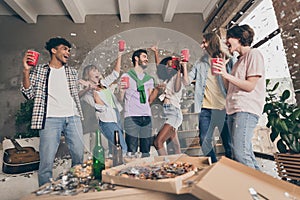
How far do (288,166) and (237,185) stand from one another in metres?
0.72

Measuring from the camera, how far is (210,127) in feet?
4.64

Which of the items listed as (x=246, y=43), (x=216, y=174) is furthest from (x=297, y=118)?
(x=216, y=174)

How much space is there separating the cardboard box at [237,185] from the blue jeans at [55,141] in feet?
2.95

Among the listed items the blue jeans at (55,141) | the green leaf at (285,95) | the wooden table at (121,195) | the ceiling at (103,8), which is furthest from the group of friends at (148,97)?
the wooden table at (121,195)

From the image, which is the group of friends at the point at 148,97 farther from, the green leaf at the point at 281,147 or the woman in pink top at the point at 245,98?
the green leaf at the point at 281,147

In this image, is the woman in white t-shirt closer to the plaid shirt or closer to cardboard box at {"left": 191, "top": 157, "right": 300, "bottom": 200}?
the plaid shirt

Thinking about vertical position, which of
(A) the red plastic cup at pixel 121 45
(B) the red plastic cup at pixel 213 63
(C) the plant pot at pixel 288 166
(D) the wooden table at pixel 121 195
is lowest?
(C) the plant pot at pixel 288 166

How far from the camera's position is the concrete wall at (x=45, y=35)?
137cm

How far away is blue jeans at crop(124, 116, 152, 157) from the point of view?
4.46ft

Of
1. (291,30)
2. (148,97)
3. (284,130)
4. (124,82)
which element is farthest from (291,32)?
(124,82)

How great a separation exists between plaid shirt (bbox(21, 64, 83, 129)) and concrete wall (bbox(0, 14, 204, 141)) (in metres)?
0.06

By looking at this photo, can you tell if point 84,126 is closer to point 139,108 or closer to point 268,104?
point 139,108

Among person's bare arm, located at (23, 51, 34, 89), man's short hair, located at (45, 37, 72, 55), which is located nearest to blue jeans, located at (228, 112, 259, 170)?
man's short hair, located at (45, 37, 72, 55)

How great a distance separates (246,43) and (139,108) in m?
0.81
